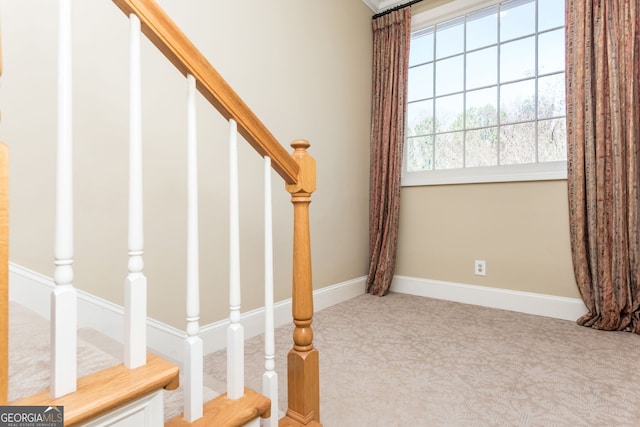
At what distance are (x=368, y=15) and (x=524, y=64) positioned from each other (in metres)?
1.41

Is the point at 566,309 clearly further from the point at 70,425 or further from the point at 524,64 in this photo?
the point at 70,425

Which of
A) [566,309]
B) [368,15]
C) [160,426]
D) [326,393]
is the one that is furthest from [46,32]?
[566,309]

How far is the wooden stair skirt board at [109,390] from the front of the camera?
564mm

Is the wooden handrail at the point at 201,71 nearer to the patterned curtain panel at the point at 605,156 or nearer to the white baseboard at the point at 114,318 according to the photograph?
the white baseboard at the point at 114,318

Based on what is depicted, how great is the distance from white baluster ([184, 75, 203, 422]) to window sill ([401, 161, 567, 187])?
248cm

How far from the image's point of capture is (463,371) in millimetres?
1631

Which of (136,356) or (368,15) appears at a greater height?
(368,15)

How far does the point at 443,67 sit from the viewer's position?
3008 mm

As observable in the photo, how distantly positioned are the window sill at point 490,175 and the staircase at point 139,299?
2.11 m

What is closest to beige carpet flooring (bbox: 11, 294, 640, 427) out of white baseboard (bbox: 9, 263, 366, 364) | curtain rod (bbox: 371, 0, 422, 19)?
white baseboard (bbox: 9, 263, 366, 364)

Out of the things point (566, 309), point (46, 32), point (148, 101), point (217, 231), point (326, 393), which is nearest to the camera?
point (46, 32)

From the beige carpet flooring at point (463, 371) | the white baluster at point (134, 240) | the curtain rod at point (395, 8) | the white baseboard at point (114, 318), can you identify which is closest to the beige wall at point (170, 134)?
the white baseboard at point (114, 318)

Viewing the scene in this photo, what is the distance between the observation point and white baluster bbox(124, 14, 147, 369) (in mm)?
684

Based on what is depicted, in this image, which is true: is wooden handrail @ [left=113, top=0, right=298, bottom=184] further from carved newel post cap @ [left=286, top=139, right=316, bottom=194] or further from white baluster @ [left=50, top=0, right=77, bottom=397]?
white baluster @ [left=50, top=0, right=77, bottom=397]
